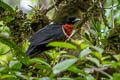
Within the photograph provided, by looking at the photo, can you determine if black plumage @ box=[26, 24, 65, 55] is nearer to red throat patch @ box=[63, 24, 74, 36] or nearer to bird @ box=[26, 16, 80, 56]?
bird @ box=[26, 16, 80, 56]

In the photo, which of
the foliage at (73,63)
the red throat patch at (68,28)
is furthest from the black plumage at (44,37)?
the foliage at (73,63)

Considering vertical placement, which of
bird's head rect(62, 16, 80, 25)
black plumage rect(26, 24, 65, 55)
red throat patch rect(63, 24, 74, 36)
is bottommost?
black plumage rect(26, 24, 65, 55)

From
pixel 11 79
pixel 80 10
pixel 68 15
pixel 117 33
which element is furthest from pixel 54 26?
pixel 11 79

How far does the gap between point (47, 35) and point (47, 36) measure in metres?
0.02

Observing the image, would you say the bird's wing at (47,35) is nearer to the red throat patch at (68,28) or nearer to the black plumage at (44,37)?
the black plumage at (44,37)

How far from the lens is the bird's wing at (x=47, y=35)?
15.2 ft

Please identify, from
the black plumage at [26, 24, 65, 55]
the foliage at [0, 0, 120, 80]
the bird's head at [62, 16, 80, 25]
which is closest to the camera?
the foliage at [0, 0, 120, 80]

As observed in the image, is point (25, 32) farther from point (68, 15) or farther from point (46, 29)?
point (68, 15)

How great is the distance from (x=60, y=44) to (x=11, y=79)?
1.45 ft

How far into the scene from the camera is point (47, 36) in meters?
4.86

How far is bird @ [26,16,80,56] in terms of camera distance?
15.2 feet

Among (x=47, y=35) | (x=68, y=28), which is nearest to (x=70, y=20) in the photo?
(x=68, y=28)

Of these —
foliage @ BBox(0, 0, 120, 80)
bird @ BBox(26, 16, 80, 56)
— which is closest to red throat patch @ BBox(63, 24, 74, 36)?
bird @ BBox(26, 16, 80, 56)

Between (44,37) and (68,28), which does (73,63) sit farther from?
(68,28)
